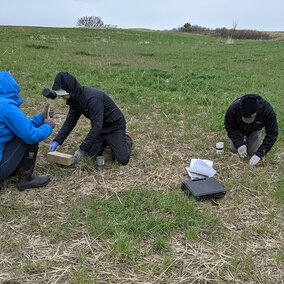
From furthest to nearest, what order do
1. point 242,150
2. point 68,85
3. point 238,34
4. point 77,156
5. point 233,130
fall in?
point 238,34 → point 233,130 → point 242,150 → point 77,156 → point 68,85

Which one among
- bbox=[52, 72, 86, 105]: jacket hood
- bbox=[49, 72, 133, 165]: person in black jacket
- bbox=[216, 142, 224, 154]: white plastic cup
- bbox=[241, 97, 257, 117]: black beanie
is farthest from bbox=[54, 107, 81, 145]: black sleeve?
bbox=[241, 97, 257, 117]: black beanie

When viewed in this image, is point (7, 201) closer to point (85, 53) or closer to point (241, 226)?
point (241, 226)

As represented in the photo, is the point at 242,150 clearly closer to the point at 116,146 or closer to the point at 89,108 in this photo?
the point at 116,146

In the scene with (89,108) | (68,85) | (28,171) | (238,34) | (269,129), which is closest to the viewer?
(28,171)

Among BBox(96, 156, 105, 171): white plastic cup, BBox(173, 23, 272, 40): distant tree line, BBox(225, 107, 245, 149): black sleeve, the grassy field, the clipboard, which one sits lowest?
the grassy field

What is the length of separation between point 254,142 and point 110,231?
2.87 metres

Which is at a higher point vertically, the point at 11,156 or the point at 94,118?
the point at 94,118

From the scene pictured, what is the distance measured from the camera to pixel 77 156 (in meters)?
3.96

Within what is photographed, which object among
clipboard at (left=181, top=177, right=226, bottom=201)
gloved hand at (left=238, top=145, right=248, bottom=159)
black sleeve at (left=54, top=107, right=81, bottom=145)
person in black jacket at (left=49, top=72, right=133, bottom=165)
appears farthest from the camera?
gloved hand at (left=238, top=145, right=248, bottom=159)

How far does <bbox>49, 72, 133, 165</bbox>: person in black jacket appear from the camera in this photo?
362 cm

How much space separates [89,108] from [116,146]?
0.71 metres

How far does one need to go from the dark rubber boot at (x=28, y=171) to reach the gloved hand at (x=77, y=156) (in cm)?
56

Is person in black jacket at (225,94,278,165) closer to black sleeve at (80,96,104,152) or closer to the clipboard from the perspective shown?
the clipboard

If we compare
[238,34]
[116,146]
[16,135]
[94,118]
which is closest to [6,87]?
[16,135]
